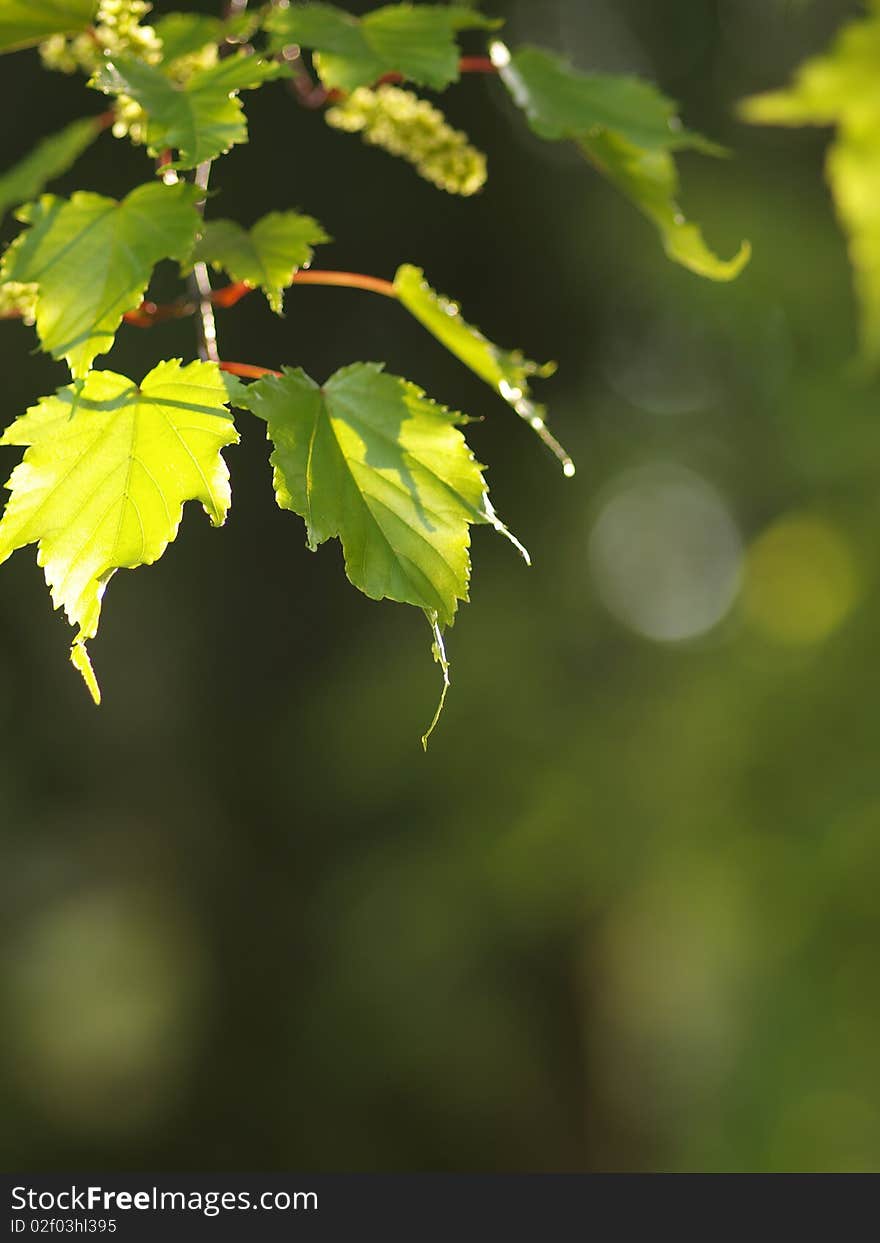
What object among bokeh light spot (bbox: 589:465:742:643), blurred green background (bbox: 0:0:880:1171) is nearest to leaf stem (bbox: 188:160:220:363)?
blurred green background (bbox: 0:0:880:1171)

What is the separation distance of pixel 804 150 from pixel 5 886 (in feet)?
9.19

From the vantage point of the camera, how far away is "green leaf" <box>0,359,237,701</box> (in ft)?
2.06

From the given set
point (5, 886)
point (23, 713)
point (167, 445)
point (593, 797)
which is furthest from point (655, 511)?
point (167, 445)

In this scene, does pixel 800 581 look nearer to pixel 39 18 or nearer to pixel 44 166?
pixel 44 166

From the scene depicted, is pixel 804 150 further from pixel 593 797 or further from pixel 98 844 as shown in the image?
pixel 98 844

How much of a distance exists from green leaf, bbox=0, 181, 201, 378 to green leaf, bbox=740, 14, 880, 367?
0.35 metres

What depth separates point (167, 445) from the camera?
63cm

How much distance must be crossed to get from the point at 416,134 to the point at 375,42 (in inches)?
3.7

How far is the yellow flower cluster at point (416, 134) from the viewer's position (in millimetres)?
833

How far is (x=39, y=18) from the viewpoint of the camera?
73 centimetres

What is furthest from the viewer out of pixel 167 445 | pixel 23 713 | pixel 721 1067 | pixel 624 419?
pixel 23 713

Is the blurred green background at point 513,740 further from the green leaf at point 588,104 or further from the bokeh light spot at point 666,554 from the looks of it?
the green leaf at point 588,104

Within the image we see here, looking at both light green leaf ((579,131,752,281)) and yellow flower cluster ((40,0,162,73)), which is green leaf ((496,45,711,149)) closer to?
light green leaf ((579,131,752,281))

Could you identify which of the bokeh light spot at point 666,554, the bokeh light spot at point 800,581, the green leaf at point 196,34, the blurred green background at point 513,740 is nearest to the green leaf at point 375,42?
the green leaf at point 196,34
